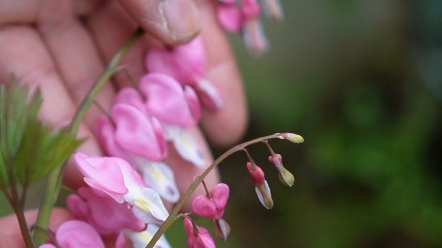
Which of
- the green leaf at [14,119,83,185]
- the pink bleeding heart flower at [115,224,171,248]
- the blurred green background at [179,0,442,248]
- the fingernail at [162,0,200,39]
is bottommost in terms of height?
the blurred green background at [179,0,442,248]

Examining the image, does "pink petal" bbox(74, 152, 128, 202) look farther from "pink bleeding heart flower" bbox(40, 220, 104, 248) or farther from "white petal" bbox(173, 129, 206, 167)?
"white petal" bbox(173, 129, 206, 167)

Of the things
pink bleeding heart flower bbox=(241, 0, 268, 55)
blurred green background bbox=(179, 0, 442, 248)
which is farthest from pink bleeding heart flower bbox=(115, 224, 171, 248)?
blurred green background bbox=(179, 0, 442, 248)

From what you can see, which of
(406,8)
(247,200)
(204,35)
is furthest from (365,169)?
(204,35)

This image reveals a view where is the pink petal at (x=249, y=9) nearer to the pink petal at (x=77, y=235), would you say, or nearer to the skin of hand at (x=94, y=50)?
the skin of hand at (x=94, y=50)

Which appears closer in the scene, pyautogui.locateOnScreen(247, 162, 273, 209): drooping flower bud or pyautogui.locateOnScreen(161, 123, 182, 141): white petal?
pyautogui.locateOnScreen(247, 162, 273, 209): drooping flower bud

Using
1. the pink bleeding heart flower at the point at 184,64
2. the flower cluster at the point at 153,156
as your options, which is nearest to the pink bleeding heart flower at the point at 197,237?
the flower cluster at the point at 153,156

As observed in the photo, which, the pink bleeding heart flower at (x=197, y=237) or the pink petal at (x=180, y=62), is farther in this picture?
the pink petal at (x=180, y=62)
